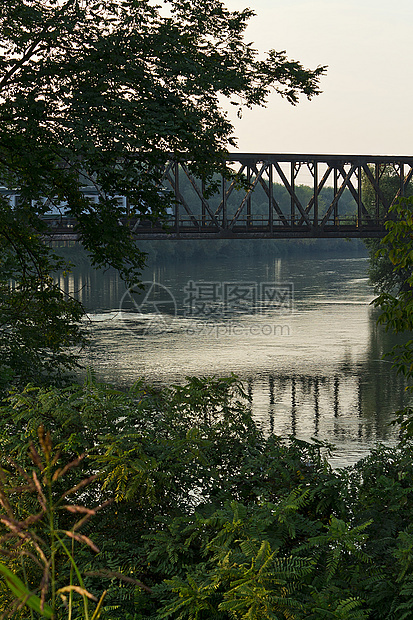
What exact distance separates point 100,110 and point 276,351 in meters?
20.7

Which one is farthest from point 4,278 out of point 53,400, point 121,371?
point 121,371

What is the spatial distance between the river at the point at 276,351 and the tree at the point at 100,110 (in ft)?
12.2

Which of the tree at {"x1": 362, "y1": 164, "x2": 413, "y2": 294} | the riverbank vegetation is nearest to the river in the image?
the tree at {"x1": 362, "y1": 164, "x2": 413, "y2": 294}

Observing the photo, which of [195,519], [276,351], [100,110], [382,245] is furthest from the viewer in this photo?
[382,245]

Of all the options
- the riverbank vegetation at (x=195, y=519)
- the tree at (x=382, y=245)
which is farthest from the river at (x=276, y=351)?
the riverbank vegetation at (x=195, y=519)

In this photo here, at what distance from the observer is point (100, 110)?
11.8 meters

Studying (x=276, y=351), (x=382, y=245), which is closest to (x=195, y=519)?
(x=276, y=351)

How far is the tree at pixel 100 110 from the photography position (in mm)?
11586

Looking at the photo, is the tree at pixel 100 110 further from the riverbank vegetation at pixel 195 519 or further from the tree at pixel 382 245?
the tree at pixel 382 245

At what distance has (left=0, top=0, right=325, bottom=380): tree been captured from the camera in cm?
1159

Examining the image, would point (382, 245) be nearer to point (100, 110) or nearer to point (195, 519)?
point (100, 110)

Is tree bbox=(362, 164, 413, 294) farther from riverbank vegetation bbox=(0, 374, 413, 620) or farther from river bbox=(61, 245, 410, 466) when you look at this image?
riverbank vegetation bbox=(0, 374, 413, 620)

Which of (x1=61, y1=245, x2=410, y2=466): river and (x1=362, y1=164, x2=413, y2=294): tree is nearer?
(x1=61, y1=245, x2=410, y2=466): river

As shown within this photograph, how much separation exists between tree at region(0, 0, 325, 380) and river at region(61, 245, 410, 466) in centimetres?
373
